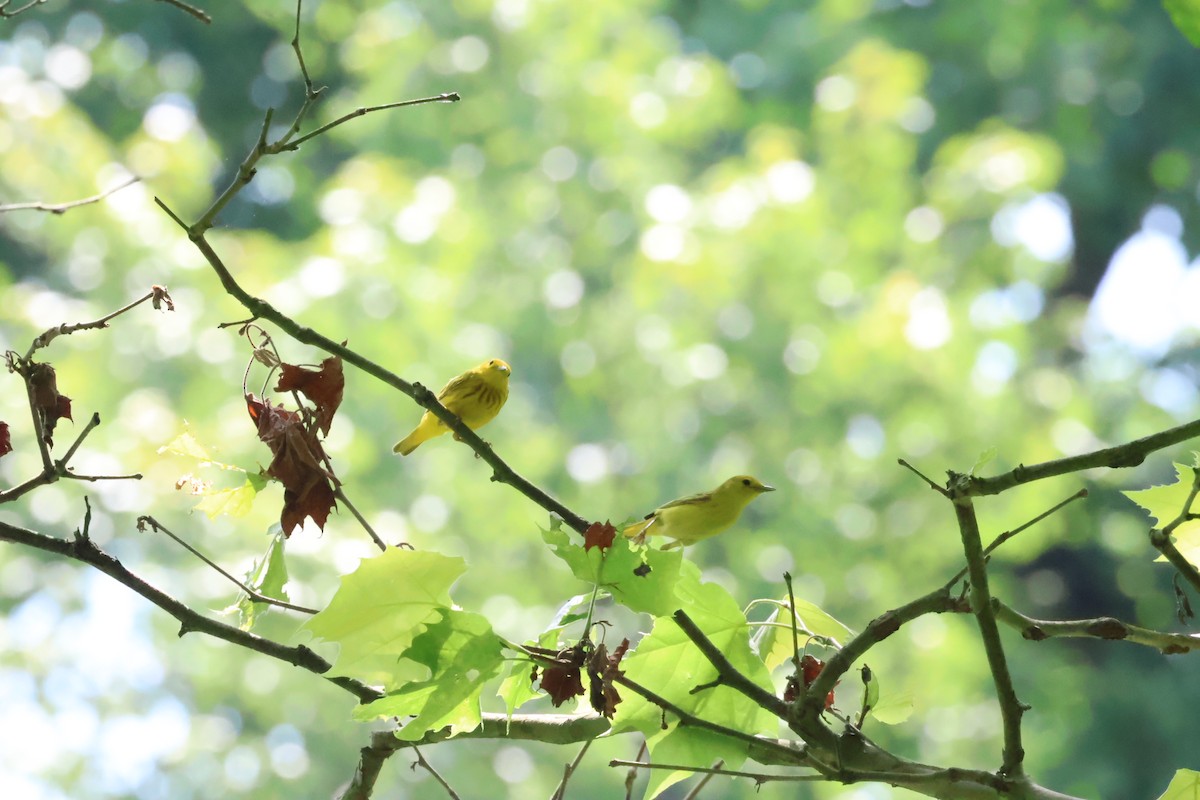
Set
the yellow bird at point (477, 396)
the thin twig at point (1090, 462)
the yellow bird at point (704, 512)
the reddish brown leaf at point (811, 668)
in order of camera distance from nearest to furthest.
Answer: the thin twig at point (1090, 462)
the reddish brown leaf at point (811, 668)
the yellow bird at point (704, 512)
the yellow bird at point (477, 396)

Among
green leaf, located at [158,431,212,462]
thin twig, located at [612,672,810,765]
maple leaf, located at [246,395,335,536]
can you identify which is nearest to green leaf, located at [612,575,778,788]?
thin twig, located at [612,672,810,765]

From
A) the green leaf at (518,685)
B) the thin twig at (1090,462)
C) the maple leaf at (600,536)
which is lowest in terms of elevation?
the green leaf at (518,685)

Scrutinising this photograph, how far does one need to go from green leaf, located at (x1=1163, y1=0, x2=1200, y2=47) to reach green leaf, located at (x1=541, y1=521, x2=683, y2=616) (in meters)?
0.40

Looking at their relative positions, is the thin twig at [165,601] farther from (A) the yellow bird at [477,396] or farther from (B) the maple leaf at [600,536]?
(A) the yellow bird at [477,396]

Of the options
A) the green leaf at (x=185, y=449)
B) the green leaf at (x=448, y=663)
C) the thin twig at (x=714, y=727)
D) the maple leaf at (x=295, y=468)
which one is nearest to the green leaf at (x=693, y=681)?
the thin twig at (x=714, y=727)

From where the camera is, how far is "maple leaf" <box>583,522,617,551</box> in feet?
2.31

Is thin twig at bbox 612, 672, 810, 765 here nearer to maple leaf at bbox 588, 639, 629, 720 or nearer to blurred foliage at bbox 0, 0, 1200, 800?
maple leaf at bbox 588, 639, 629, 720

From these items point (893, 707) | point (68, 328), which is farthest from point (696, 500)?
point (68, 328)

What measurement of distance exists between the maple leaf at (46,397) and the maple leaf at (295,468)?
0.16m

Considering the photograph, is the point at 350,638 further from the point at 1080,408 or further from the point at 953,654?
the point at 1080,408

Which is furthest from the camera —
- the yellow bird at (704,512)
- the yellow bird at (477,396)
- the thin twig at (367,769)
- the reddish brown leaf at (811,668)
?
the yellow bird at (477,396)

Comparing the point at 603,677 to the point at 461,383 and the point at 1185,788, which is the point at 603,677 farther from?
the point at 461,383

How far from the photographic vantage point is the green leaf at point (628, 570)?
2.27 feet

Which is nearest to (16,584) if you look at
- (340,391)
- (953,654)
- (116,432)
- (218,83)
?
(116,432)
